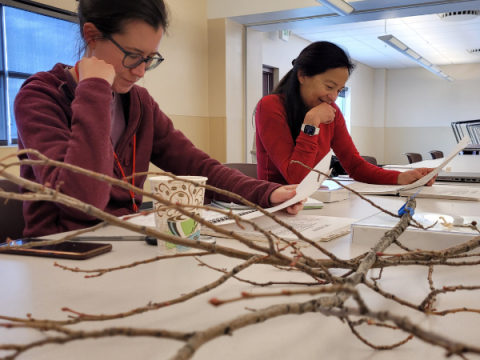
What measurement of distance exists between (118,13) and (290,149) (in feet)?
2.91

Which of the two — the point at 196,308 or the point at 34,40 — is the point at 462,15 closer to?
the point at 34,40

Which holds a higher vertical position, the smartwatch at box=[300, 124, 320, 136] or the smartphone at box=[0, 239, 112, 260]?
the smartwatch at box=[300, 124, 320, 136]

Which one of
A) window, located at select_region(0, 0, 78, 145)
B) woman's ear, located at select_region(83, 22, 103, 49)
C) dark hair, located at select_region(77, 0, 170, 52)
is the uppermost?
window, located at select_region(0, 0, 78, 145)

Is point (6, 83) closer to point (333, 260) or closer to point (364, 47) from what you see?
point (333, 260)

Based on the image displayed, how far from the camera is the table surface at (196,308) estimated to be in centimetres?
37

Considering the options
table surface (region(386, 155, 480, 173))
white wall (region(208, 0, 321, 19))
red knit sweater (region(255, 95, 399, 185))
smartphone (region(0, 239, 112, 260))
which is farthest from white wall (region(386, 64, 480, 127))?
smartphone (region(0, 239, 112, 260))

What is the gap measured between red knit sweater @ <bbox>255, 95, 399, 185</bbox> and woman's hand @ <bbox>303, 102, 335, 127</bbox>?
0.21 feet

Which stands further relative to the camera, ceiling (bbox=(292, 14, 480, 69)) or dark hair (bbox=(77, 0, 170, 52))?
ceiling (bbox=(292, 14, 480, 69))

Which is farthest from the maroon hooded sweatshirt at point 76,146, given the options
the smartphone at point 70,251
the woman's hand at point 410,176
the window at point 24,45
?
the window at point 24,45

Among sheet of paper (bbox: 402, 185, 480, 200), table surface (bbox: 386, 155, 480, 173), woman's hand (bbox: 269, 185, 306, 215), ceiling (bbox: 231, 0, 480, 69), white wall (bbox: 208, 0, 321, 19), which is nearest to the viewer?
woman's hand (bbox: 269, 185, 306, 215)

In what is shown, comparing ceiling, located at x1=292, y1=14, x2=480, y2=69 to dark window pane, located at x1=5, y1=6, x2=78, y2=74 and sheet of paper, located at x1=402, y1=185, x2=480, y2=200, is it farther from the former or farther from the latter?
sheet of paper, located at x1=402, y1=185, x2=480, y2=200

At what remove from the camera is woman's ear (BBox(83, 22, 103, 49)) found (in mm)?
1135

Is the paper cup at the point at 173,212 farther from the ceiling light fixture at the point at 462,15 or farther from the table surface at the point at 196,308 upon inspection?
the ceiling light fixture at the point at 462,15

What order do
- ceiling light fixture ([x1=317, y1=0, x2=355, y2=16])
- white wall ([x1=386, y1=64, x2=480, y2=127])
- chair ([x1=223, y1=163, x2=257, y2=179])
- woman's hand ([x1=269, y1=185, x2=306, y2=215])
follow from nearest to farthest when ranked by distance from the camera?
woman's hand ([x1=269, y1=185, x2=306, y2=215]), chair ([x1=223, y1=163, x2=257, y2=179]), ceiling light fixture ([x1=317, y1=0, x2=355, y2=16]), white wall ([x1=386, y1=64, x2=480, y2=127])
